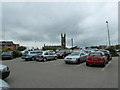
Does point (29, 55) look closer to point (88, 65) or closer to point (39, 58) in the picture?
point (39, 58)

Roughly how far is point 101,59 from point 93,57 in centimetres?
79

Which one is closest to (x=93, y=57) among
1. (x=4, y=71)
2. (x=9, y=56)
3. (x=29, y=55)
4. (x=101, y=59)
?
(x=101, y=59)

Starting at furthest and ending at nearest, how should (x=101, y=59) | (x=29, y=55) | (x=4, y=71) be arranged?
(x=29, y=55)
(x=101, y=59)
(x=4, y=71)

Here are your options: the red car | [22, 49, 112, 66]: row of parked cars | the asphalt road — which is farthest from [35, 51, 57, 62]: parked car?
the asphalt road

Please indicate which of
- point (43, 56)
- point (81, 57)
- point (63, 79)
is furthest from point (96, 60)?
point (43, 56)

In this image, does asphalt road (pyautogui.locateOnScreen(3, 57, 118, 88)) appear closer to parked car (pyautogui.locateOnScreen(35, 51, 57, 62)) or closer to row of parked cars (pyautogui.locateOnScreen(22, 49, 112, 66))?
row of parked cars (pyautogui.locateOnScreen(22, 49, 112, 66))

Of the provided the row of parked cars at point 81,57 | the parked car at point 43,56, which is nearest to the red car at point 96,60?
the row of parked cars at point 81,57

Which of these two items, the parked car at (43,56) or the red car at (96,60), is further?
the parked car at (43,56)

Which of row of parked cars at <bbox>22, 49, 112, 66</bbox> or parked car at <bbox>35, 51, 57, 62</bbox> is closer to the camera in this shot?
row of parked cars at <bbox>22, 49, 112, 66</bbox>

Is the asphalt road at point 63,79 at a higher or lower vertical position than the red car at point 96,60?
lower

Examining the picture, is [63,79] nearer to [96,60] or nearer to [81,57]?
[96,60]

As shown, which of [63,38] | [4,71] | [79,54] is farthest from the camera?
[63,38]

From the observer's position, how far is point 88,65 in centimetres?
1502

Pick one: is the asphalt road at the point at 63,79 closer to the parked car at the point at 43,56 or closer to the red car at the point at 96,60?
the red car at the point at 96,60
